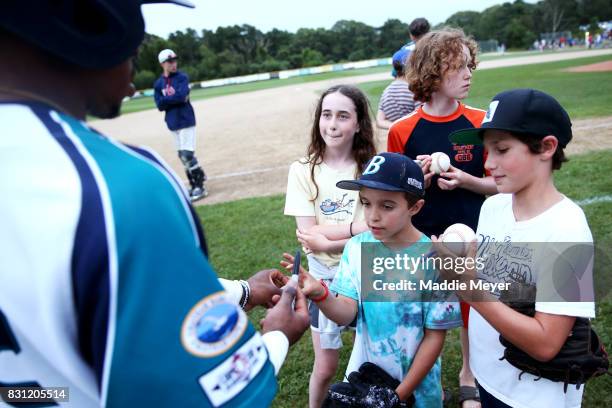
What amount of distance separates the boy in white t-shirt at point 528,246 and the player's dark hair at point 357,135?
1.01 m

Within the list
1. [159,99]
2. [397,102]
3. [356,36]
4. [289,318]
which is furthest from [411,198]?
[356,36]

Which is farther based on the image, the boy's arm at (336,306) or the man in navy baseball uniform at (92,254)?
the boy's arm at (336,306)

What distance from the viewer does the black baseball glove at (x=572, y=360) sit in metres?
1.80

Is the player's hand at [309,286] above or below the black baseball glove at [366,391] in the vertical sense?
above

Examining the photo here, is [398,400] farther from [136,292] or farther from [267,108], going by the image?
[267,108]

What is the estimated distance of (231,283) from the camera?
1.81 m

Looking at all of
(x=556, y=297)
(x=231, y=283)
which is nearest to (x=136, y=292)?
(x=231, y=283)

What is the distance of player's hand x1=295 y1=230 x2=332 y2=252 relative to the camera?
8.99 ft

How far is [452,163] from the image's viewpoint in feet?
9.74

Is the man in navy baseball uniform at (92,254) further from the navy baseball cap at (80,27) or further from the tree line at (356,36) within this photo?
the tree line at (356,36)

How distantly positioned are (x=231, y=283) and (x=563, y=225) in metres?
1.40

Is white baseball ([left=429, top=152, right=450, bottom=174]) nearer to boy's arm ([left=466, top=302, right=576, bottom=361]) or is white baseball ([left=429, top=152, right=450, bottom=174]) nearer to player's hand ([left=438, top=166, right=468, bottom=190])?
player's hand ([left=438, top=166, right=468, bottom=190])

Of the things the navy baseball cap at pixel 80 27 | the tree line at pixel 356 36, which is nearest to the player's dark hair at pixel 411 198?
the navy baseball cap at pixel 80 27

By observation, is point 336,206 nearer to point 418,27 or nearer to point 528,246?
point 528,246
